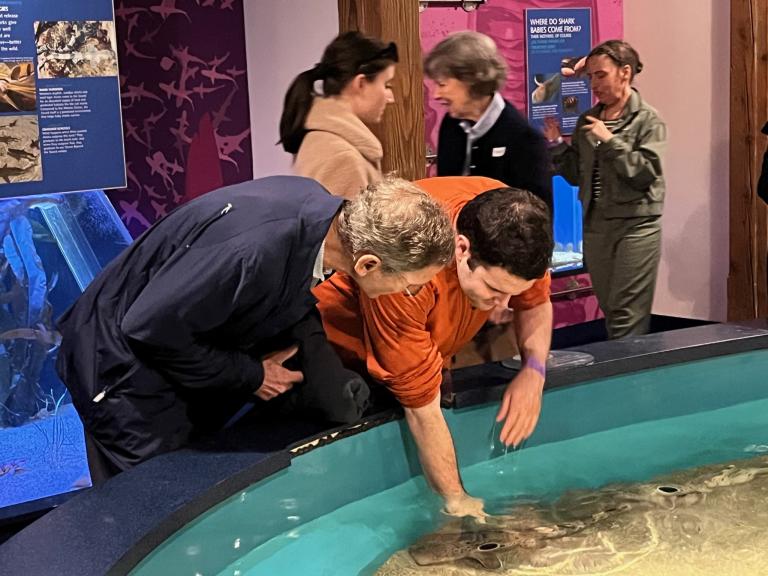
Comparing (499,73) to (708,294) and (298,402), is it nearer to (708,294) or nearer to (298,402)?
(298,402)

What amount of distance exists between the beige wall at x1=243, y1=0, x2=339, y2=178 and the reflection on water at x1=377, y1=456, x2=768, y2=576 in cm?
222

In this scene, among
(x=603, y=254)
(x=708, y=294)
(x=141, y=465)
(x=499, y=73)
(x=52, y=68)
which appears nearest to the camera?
(x=141, y=465)

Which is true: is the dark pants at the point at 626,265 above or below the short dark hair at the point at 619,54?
below

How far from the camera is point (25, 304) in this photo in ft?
12.5

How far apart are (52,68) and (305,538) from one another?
197 centimetres

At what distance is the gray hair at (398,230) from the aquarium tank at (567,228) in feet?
12.0

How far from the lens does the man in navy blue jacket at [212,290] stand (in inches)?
83.4

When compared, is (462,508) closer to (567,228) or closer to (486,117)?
(486,117)

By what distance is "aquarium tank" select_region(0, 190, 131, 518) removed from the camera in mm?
3771

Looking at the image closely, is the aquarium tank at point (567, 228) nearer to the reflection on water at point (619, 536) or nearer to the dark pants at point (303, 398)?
the reflection on water at point (619, 536)

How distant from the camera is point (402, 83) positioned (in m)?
3.49

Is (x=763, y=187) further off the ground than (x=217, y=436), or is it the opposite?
(x=763, y=187)

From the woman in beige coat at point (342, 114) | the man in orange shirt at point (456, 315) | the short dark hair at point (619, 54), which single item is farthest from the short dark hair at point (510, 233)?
the short dark hair at point (619, 54)

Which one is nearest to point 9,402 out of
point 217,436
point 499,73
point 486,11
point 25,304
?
point 25,304
